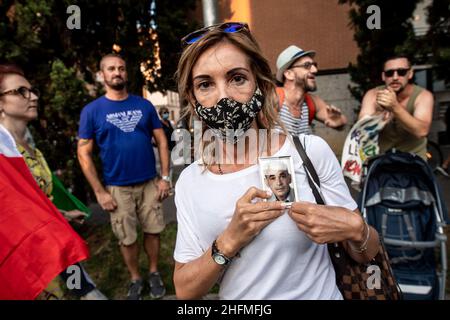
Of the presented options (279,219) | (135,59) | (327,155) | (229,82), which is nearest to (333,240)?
(279,219)

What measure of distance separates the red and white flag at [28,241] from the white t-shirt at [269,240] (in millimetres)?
915

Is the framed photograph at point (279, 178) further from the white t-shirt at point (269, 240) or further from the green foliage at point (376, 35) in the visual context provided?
the green foliage at point (376, 35)

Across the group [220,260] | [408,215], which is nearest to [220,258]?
[220,260]

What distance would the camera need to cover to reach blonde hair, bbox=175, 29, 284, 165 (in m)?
1.39

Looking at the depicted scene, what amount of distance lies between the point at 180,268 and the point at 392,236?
2066mm

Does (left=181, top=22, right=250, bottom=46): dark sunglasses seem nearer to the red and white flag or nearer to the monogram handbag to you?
the monogram handbag

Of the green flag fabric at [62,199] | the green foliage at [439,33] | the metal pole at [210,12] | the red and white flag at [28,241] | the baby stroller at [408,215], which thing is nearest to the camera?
the red and white flag at [28,241]

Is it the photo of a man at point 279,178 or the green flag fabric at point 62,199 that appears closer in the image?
the photo of a man at point 279,178

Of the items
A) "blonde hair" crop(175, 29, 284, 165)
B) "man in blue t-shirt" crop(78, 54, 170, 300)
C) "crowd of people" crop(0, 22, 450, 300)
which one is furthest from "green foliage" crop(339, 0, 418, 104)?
"crowd of people" crop(0, 22, 450, 300)

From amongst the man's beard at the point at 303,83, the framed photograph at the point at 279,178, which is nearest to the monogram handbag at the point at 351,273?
the framed photograph at the point at 279,178

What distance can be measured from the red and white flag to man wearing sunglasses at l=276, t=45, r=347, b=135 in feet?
6.96

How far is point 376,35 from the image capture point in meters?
6.86

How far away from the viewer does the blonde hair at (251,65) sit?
1395 millimetres
